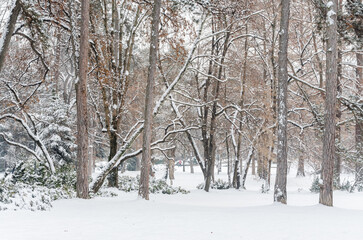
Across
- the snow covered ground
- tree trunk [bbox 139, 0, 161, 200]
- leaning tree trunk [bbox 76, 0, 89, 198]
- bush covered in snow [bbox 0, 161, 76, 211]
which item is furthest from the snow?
bush covered in snow [bbox 0, 161, 76, 211]

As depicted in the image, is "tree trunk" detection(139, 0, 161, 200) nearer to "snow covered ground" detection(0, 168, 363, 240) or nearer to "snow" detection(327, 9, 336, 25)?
"snow covered ground" detection(0, 168, 363, 240)

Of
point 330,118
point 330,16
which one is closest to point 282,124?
point 330,118

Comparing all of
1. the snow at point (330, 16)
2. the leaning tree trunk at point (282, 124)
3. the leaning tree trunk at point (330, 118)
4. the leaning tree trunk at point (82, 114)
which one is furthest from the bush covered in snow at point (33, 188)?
the snow at point (330, 16)

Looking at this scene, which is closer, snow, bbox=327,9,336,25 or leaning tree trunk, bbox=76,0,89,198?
snow, bbox=327,9,336,25

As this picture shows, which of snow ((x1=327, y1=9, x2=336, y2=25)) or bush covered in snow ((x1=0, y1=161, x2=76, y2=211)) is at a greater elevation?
snow ((x1=327, y1=9, x2=336, y2=25))

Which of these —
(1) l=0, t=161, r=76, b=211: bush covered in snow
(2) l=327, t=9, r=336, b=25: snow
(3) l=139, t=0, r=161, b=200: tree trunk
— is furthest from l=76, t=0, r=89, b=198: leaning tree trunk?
(2) l=327, t=9, r=336, b=25: snow

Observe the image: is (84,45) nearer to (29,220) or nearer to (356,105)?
(29,220)

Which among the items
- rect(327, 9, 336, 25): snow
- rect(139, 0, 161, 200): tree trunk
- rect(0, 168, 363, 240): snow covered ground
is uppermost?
rect(327, 9, 336, 25): snow

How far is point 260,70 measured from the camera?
63.5ft

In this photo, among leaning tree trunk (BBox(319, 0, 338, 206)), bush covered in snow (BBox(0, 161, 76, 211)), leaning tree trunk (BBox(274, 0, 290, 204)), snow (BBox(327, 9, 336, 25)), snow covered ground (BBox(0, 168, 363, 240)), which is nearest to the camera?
snow covered ground (BBox(0, 168, 363, 240))

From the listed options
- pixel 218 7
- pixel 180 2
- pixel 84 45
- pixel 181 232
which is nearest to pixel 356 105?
pixel 218 7

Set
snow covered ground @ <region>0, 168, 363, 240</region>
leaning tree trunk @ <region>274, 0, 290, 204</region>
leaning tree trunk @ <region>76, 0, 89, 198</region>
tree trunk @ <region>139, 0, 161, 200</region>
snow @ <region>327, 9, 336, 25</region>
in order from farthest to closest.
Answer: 1. tree trunk @ <region>139, 0, 161, 200</region>
2. leaning tree trunk @ <region>274, 0, 290, 204</region>
3. leaning tree trunk @ <region>76, 0, 89, 198</region>
4. snow @ <region>327, 9, 336, 25</region>
5. snow covered ground @ <region>0, 168, 363, 240</region>

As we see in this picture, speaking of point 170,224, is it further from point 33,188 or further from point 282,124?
point 282,124

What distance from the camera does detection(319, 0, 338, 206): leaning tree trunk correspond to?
853 cm
